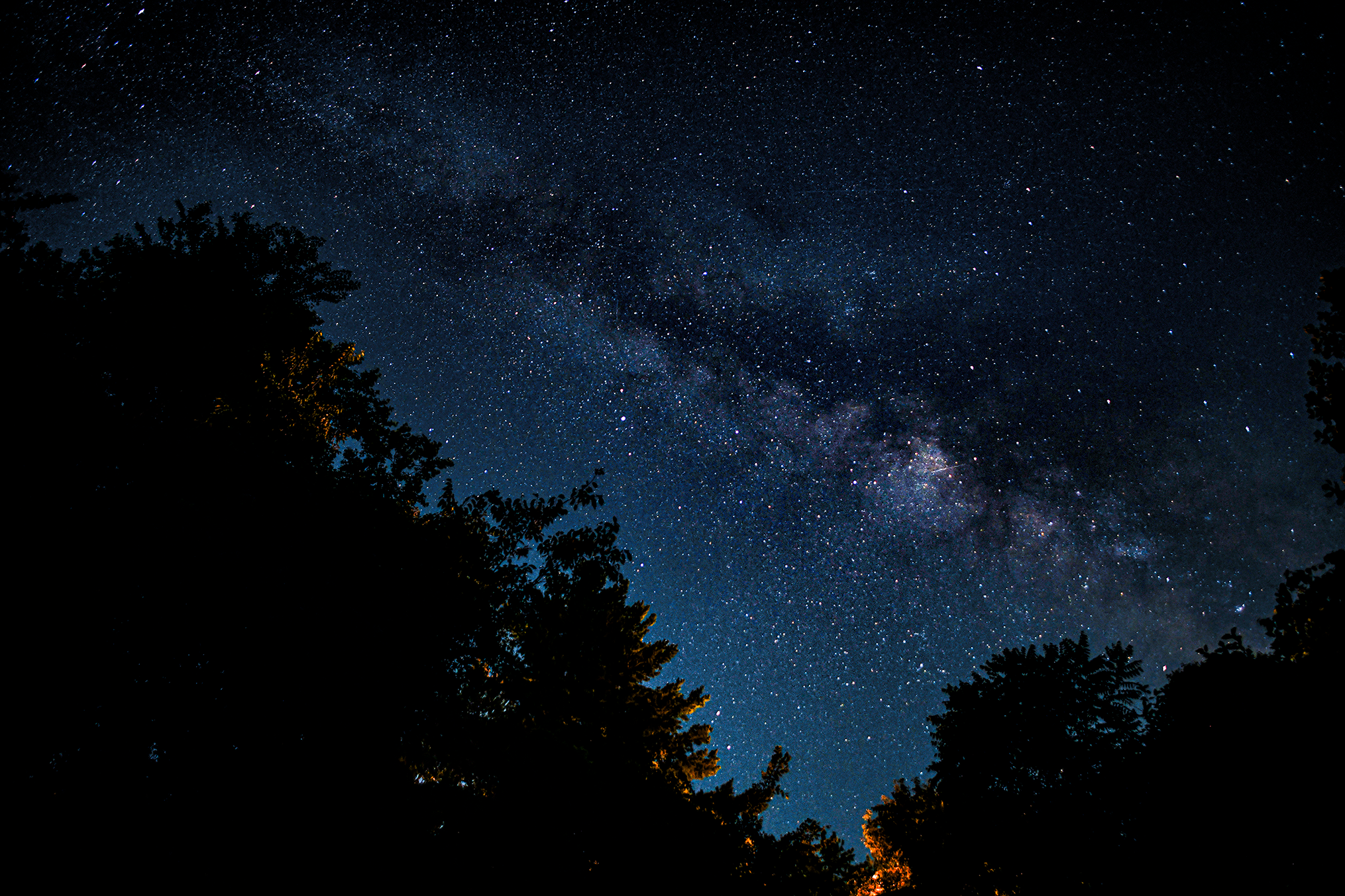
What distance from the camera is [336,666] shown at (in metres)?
6.06

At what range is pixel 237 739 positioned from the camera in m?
5.47

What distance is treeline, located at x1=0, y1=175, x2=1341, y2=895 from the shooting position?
190 inches

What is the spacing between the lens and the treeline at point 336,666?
4.82 metres

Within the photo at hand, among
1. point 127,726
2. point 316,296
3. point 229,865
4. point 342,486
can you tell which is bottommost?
point 229,865

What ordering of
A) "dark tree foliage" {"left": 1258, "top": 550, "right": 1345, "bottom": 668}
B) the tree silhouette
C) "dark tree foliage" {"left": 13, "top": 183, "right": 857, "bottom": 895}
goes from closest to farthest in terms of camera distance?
1. "dark tree foliage" {"left": 13, "top": 183, "right": 857, "bottom": 895}
2. "dark tree foliage" {"left": 1258, "top": 550, "right": 1345, "bottom": 668}
3. the tree silhouette

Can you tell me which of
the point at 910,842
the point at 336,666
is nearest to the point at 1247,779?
the point at 910,842

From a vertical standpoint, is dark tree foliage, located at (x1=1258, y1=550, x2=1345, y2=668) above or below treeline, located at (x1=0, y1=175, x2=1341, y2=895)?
above

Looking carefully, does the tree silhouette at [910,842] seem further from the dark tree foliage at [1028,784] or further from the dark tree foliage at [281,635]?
the dark tree foliage at [281,635]

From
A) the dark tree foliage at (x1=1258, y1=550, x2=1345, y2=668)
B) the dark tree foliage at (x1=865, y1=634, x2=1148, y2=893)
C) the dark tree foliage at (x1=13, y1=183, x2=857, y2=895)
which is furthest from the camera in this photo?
the dark tree foliage at (x1=865, y1=634, x2=1148, y2=893)

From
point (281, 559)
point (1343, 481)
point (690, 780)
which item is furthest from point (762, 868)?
point (1343, 481)

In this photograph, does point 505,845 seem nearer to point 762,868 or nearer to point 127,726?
point 762,868

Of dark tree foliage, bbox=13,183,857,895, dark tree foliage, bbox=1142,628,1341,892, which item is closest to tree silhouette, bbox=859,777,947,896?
dark tree foliage, bbox=1142,628,1341,892

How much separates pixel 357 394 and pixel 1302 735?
18.6 m

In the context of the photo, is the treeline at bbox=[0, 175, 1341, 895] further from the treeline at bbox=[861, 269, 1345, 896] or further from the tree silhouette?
the tree silhouette
